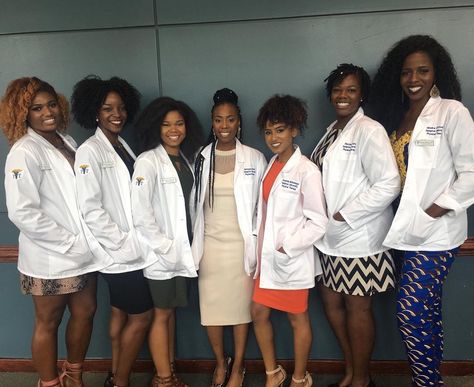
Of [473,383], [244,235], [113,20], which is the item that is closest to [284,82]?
[244,235]

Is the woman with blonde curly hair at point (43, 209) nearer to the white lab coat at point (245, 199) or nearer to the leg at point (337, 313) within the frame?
the white lab coat at point (245, 199)

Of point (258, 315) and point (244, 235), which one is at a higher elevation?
point (244, 235)

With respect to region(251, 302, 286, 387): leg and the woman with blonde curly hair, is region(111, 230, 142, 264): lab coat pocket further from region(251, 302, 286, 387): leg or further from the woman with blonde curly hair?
region(251, 302, 286, 387): leg

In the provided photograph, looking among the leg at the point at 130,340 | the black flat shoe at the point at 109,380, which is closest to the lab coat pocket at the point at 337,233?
the leg at the point at 130,340

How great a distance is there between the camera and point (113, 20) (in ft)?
8.63

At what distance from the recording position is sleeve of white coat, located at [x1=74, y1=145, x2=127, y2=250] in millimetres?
2137

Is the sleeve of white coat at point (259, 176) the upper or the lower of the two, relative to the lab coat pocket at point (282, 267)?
upper

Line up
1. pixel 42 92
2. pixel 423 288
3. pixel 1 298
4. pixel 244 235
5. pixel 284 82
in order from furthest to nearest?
1. pixel 1 298
2. pixel 284 82
3. pixel 244 235
4. pixel 42 92
5. pixel 423 288

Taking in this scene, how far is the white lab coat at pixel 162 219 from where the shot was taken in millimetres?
2229

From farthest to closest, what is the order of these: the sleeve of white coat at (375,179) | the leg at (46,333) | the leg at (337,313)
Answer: the leg at (337,313) < the leg at (46,333) < the sleeve of white coat at (375,179)

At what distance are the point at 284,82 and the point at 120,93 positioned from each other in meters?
1.10

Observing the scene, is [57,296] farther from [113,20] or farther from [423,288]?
[423,288]

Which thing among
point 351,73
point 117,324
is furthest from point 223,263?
point 351,73

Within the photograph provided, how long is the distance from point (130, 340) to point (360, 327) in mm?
1443
